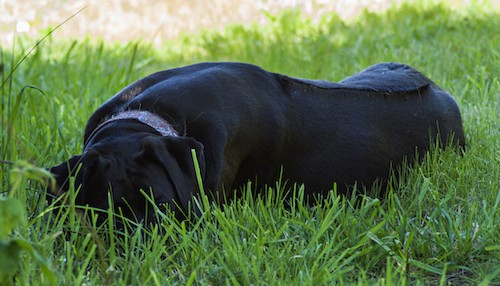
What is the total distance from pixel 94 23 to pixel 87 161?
6.86 m

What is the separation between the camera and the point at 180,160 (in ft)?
9.48

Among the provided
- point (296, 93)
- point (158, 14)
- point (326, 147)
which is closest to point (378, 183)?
point (326, 147)

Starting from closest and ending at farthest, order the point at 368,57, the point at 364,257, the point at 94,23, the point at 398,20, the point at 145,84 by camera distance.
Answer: the point at 364,257 → the point at 145,84 → the point at 368,57 → the point at 398,20 → the point at 94,23

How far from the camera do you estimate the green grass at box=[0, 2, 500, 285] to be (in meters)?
2.48

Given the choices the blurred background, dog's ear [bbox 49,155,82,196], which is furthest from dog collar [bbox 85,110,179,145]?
the blurred background

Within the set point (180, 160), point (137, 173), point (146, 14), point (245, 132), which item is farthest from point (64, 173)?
point (146, 14)

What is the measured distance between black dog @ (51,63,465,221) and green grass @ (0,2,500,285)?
11 cm

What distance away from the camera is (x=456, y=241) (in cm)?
275

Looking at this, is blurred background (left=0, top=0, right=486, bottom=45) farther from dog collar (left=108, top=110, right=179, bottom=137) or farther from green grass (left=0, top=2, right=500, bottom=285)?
dog collar (left=108, top=110, right=179, bottom=137)

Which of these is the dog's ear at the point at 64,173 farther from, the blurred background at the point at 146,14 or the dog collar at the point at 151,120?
the blurred background at the point at 146,14

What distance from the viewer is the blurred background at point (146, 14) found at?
28.1 ft

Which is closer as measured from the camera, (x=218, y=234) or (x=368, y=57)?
(x=218, y=234)

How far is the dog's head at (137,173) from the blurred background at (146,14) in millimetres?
5350

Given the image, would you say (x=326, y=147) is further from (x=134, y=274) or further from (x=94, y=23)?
(x=94, y=23)
